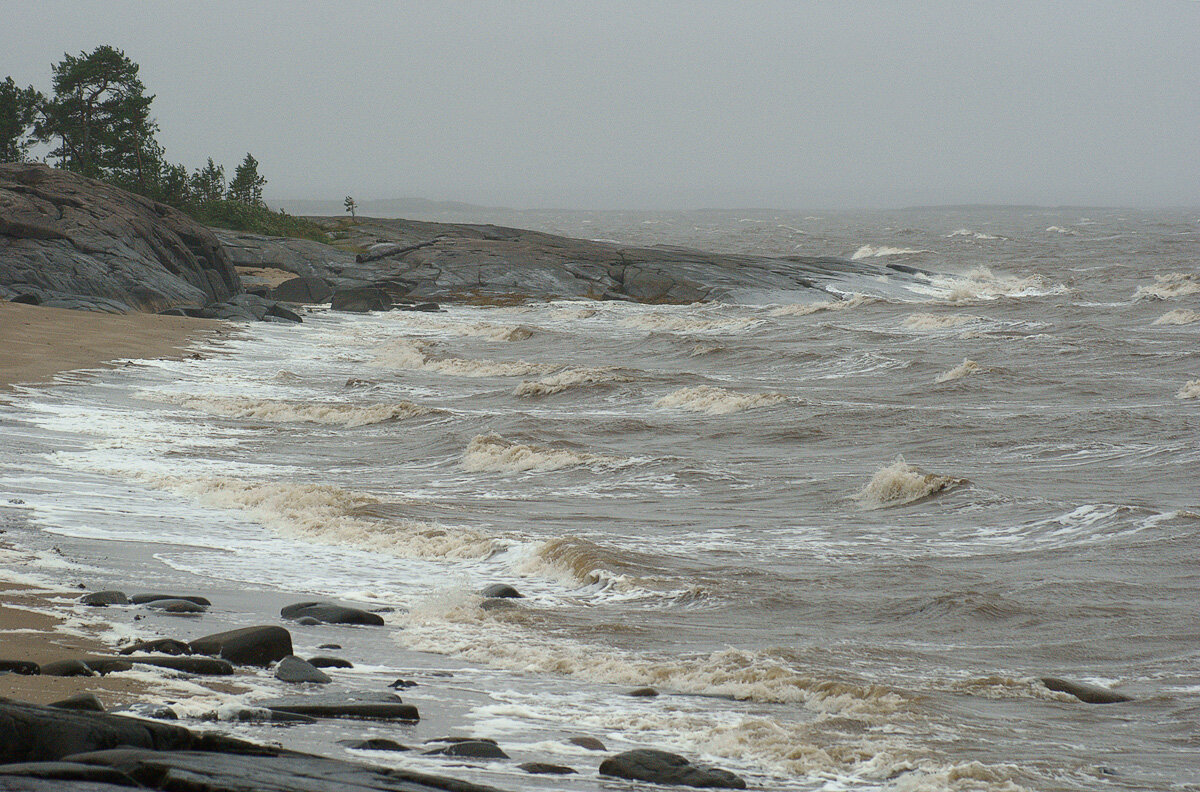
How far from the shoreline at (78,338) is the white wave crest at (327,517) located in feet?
30.1

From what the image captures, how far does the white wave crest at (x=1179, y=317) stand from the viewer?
40.3m

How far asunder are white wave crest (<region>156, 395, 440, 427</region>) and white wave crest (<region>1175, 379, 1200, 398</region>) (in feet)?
53.2

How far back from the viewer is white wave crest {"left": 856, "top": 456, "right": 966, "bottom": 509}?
1608 cm

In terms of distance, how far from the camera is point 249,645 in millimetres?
7957

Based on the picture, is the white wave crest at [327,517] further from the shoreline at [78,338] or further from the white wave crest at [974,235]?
the white wave crest at [974,235]

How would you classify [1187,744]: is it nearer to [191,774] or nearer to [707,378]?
[191,774]

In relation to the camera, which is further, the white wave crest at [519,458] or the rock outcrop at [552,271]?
the rock outcrop at [552,271]

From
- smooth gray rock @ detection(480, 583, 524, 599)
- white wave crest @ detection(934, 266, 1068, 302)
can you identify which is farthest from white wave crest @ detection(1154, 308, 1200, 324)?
smooth gray rock @ detection(480, 583, 524, 599)

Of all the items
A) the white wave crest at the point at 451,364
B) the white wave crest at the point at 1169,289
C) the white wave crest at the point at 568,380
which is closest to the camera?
the white wave crest at the point at 568,380

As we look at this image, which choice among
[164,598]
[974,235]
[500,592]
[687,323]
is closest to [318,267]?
[687,323]

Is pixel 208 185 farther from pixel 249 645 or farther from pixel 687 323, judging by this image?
pixel 249 645

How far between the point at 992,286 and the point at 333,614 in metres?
57.0

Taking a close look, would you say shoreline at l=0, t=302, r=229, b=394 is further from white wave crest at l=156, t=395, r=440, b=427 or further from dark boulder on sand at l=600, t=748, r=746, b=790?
dark boulder on sand at l=600, t=748, r=746, b=790

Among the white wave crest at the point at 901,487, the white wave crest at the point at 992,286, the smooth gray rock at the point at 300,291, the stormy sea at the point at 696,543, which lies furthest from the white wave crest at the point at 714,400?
the white wave crest at the point at 992,286
